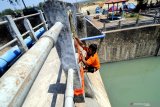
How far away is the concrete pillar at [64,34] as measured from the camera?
6.43ft

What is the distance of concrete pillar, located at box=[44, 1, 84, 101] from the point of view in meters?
1.96

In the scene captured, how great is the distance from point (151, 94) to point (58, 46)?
256 inches

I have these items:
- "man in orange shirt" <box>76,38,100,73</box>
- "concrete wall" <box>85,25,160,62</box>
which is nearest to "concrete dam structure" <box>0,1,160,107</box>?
"concrete wall" <box>85,25,160,62</box>

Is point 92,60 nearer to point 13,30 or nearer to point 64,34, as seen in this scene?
point 64,34

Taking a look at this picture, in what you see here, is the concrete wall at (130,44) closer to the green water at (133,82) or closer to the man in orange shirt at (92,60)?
the green water at (133,82)

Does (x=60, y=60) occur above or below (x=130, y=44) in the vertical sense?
above

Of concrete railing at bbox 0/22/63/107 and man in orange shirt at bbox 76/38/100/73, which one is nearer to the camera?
concrete railing at bbox 0/22/63/107

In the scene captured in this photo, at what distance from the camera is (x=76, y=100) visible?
3.01 meters

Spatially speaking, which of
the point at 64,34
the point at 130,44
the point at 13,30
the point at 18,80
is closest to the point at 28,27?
the point at 13,30

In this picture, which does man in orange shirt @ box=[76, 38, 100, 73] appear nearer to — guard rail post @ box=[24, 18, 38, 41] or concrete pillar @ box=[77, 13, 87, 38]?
guard rail post @ box=[24, 18, 38, 41]

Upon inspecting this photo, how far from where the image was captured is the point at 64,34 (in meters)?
2.18

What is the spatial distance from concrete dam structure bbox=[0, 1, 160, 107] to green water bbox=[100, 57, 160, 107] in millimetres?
595

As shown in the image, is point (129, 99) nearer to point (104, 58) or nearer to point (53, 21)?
point (104, 58)

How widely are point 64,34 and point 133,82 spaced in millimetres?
7037
